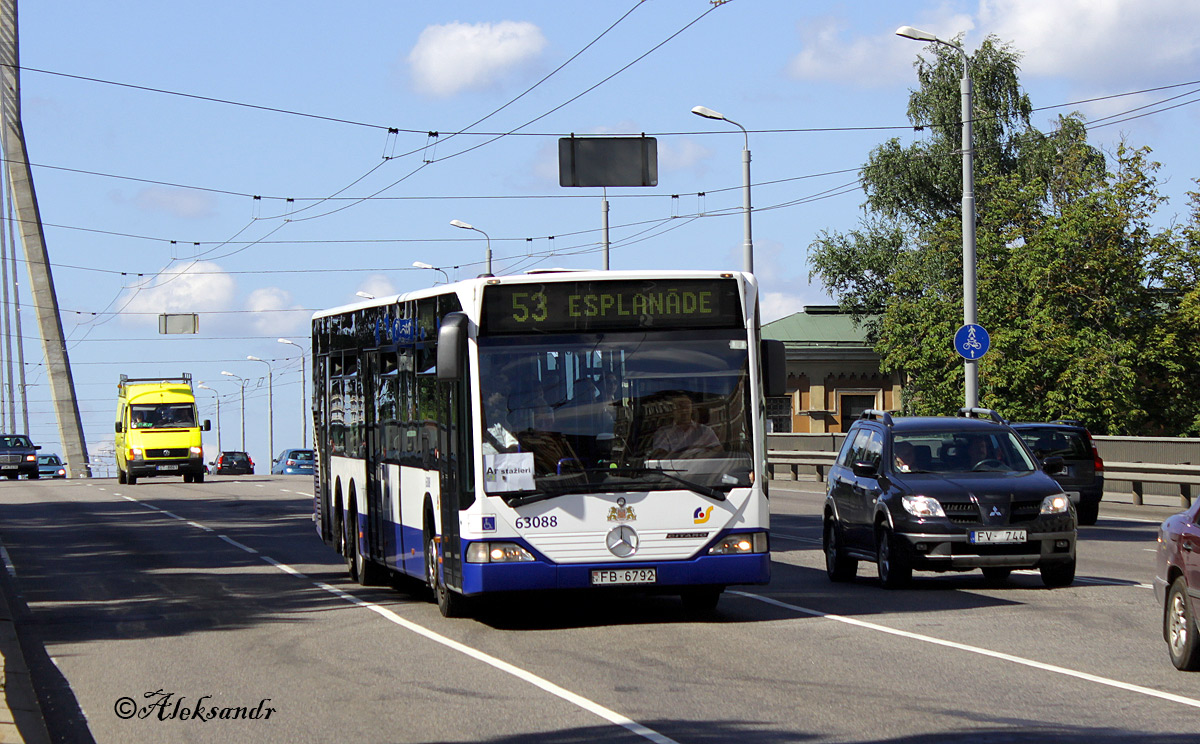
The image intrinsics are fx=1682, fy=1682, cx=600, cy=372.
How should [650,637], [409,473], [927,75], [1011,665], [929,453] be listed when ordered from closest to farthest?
[1011,665]
[650,637]
[409,473]
[929,453]
[927,75]

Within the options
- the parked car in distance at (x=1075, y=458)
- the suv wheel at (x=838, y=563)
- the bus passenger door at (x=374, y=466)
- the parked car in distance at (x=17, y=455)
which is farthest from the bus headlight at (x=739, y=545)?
the parked car in distance at (x=17, y=455)

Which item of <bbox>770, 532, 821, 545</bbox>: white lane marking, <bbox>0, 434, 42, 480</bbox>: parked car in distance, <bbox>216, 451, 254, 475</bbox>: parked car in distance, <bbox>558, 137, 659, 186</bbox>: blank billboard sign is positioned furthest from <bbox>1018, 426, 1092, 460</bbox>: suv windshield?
<bbox>216, 451, 254, 475</bbox>: parked car in distance

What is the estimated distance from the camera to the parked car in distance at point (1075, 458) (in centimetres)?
2592

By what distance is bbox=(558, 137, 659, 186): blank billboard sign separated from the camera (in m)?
30.1

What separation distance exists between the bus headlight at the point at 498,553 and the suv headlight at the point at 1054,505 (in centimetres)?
519

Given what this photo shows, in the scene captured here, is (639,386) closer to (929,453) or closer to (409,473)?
(409,473)

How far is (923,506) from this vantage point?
1537 cm

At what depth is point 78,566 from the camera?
21.0 meters

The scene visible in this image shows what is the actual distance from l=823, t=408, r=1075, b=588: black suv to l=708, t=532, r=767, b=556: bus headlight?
2564mm

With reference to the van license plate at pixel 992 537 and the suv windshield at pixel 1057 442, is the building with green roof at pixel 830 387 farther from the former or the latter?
the van license plate at pixel 992 537

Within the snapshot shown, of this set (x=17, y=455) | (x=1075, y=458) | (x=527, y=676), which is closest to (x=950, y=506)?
(x=527, y=676)

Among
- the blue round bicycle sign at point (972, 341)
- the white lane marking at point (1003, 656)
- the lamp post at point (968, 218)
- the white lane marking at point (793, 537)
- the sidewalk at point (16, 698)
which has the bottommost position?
the white lane marking at point (1003, 656)

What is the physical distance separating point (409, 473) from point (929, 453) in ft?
16.6

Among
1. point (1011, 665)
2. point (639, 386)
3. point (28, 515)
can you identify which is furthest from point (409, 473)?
point (28, 515)
